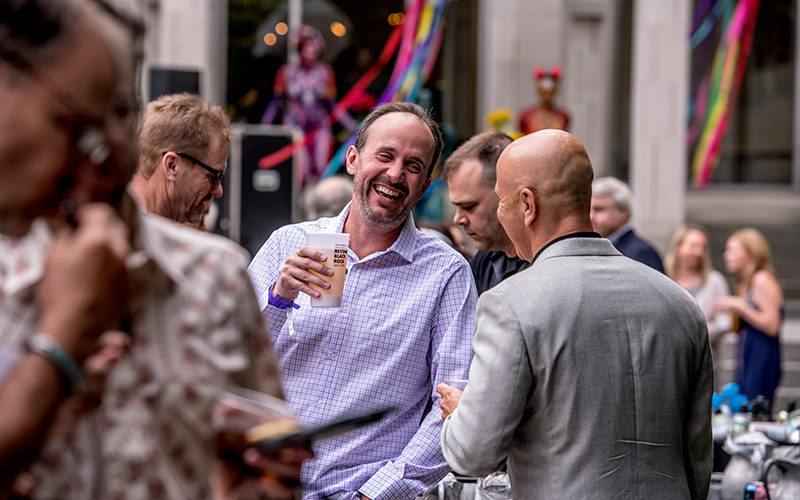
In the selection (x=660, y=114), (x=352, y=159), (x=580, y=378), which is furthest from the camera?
(x=660, y=114)

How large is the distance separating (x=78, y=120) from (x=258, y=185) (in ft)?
29.0

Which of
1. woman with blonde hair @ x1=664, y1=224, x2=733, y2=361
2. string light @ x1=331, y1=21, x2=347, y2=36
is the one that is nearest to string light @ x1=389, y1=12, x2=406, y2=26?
string light @ x1=331, y1=21, x2=347, y2=36

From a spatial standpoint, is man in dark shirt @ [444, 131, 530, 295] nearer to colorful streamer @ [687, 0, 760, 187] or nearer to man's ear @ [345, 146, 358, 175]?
man's ear @ [345, 146, 358, 175]

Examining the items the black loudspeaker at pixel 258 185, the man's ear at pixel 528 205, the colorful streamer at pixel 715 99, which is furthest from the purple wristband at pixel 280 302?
the colorful streamer at pixel 715 99

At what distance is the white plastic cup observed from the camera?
2.31 metres

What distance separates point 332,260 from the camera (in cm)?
231

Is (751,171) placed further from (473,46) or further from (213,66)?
(213,66)

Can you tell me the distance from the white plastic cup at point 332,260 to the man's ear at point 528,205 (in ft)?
1.58

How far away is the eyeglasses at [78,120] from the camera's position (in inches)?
37.6

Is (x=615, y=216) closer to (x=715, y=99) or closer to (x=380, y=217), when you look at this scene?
(x=380, y=217)

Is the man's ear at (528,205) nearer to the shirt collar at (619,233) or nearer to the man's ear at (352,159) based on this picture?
the man's ear at (352,159)

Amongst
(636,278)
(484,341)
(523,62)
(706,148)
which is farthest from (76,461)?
(706,148)

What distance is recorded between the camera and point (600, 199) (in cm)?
511

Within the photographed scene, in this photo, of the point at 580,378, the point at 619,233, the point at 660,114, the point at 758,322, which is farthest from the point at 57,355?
the point at 660,114
